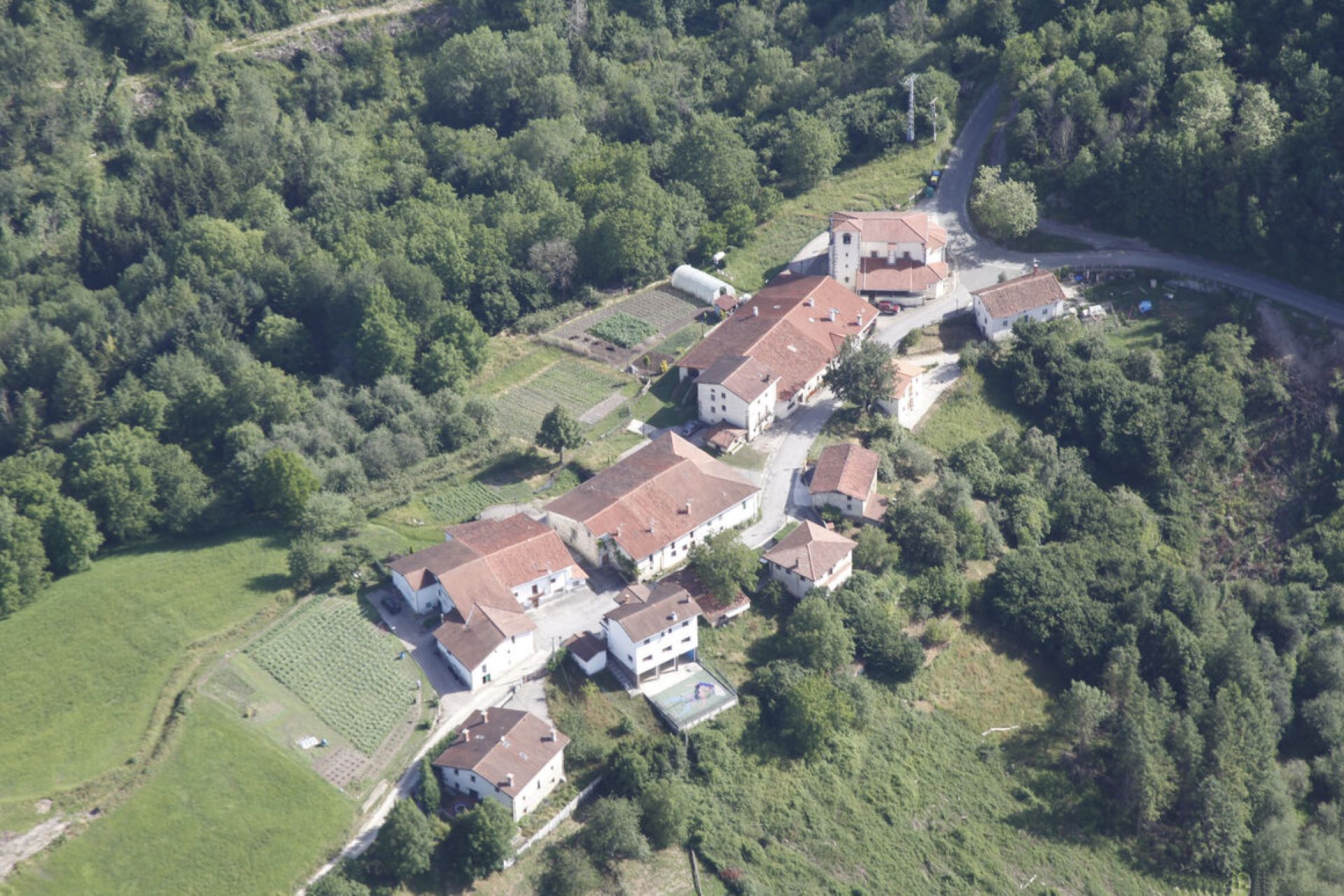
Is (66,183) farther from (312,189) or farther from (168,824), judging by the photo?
(168,824)

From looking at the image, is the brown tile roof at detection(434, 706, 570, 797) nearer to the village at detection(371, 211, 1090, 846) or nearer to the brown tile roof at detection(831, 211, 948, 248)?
the village at detection(371, 211, 1090, 846)

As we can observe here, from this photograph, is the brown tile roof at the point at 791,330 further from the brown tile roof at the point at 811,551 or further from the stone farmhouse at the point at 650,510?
the brown tile roof at the point at 811,551

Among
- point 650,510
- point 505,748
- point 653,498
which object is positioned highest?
point 653,498

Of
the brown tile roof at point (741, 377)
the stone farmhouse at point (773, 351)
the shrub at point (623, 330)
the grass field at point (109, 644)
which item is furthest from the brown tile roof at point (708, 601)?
the shrub at point (623, 330)

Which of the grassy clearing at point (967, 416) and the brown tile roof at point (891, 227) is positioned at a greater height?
the brown tile roof at point (891, 227)

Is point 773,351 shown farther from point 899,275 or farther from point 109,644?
point 109,644

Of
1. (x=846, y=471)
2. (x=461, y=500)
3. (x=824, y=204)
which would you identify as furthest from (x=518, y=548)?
(x=824, y=204)

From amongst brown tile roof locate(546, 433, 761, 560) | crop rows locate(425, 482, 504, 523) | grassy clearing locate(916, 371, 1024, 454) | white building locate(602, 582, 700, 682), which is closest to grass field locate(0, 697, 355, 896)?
white building locate(602, 582, 700, 682)
